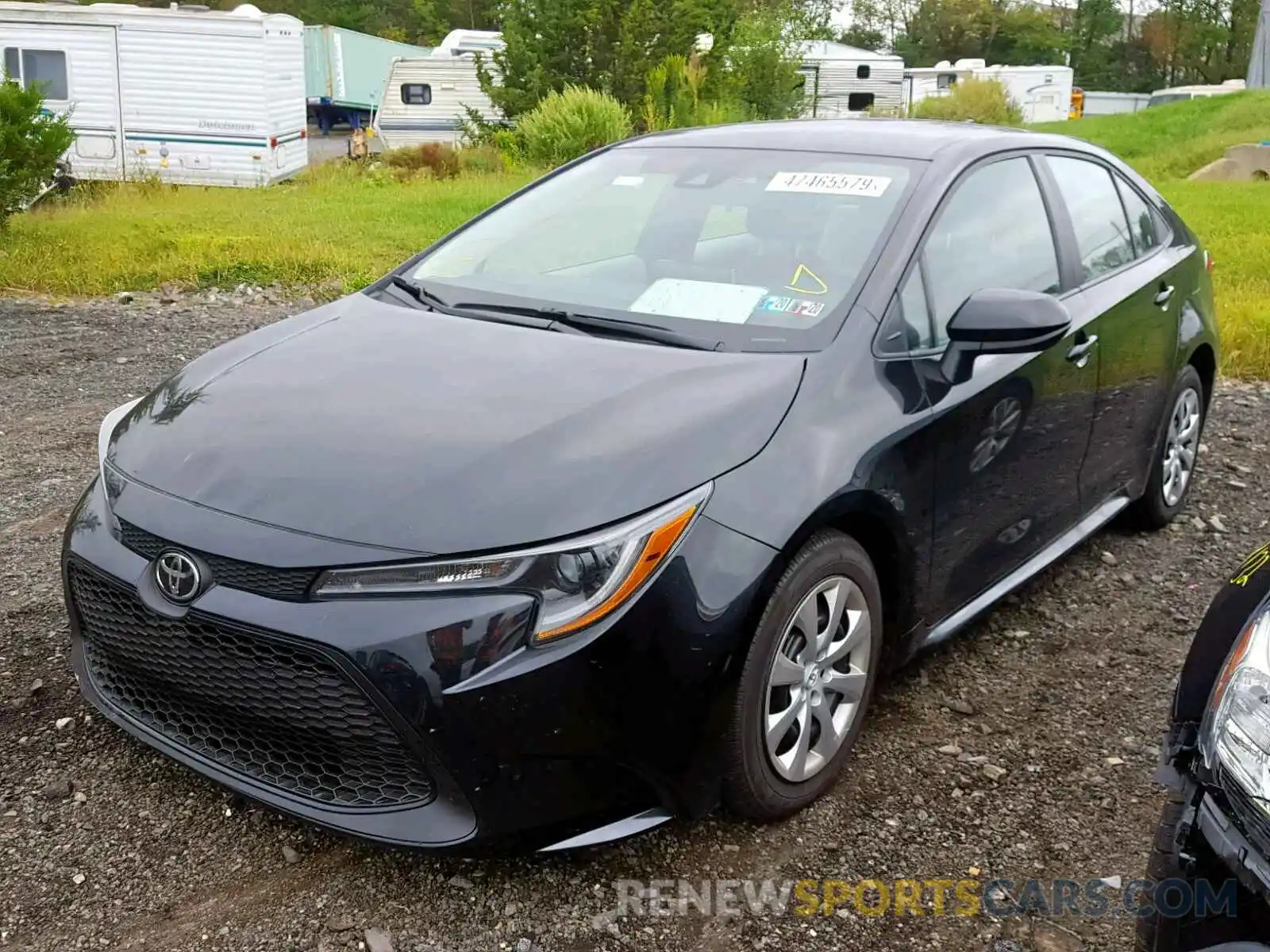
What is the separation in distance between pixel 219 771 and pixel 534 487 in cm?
91

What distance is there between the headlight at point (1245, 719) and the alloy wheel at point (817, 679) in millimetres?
953

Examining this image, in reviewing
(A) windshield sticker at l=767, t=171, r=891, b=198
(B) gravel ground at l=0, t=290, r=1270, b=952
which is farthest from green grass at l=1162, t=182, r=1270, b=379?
(A) windshield sticker at l=767, t=171, r=891, b=198

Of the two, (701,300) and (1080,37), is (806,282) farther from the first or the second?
(1080,37)

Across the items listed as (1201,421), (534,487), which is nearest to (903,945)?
(534,487)

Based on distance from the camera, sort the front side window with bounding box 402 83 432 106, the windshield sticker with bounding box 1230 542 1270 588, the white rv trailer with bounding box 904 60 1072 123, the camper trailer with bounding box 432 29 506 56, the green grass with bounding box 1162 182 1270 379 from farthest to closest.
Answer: the white rv trailer with bounding box 904 60 1072 123 → the camper trailer with bounding box 432 29 506 56 → the front side window with bounding box 402 83 432 106 → the green grass with bounding box 1162 182 1270 379 → the windshield sticker with bounding box 1230 542 1270 588

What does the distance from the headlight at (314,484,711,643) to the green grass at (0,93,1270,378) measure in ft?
20.4

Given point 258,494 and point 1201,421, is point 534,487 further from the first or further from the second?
point 1201,421

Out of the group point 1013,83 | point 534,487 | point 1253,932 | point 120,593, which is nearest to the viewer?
point 1253,932

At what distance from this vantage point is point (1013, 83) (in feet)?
127

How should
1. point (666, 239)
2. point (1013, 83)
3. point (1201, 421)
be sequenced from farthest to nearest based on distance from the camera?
point (1013, 83), point (1201, 421), point (666, 239)

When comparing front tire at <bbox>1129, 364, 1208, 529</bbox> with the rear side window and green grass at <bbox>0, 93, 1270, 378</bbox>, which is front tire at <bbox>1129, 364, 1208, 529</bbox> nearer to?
the rear side window

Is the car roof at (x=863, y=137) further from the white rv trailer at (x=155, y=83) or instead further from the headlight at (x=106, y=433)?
the white rv trailer at (x=155, y=83)

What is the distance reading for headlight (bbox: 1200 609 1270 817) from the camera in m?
1.71

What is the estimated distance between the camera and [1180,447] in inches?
187
